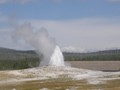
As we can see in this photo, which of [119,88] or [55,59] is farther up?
[55,59]

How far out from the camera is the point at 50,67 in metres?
133

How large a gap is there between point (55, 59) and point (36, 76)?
3159 cm

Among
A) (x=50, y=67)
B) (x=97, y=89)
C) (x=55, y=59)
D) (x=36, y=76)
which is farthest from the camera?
(x=55, y=59)

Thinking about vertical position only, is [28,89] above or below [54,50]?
below

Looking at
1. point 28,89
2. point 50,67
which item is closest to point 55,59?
point 50,67

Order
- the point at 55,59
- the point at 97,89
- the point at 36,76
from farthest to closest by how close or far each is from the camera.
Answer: the point at 55,59 < the point at 36,76 < the point at 97,89

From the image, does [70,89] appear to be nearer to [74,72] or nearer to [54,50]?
[74,72]

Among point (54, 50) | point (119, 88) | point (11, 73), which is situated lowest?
point (119, 88)

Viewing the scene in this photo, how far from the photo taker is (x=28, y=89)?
76375 millimetres

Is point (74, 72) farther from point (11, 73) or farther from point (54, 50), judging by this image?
point (54, 50)

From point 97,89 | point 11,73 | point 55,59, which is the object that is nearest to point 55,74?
point 11,73

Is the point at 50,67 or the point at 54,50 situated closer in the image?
the point at 50,67

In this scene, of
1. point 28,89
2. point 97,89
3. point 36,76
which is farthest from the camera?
point 36,76

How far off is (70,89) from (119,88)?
379 inches
